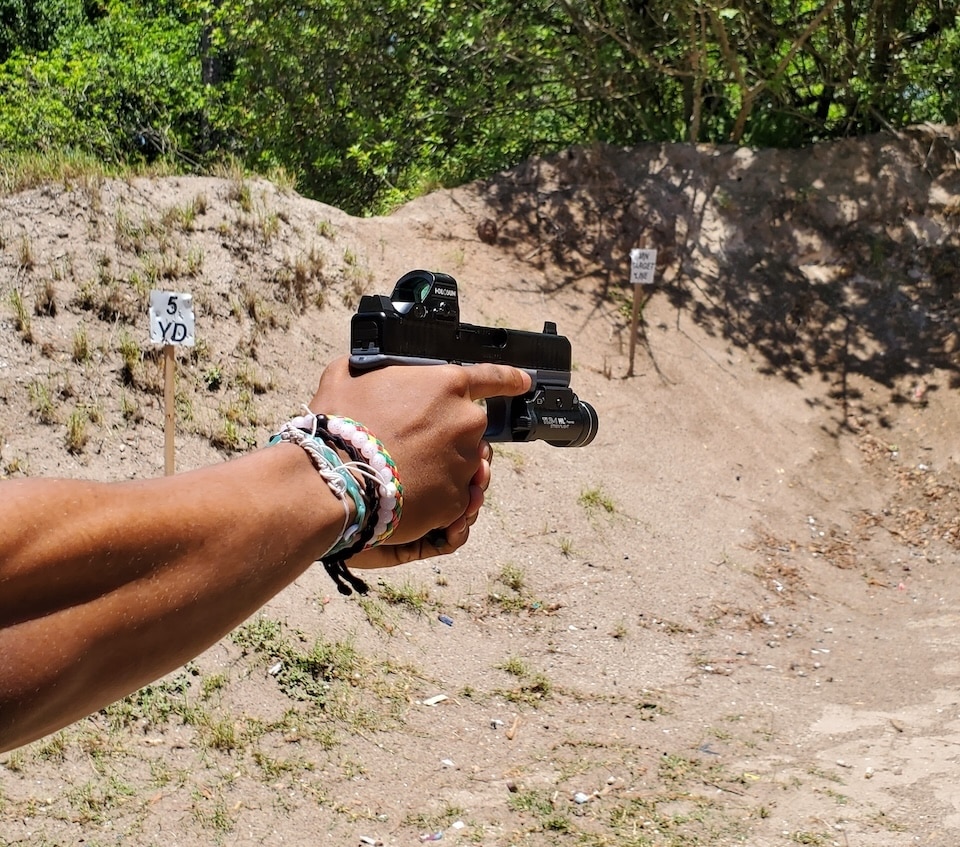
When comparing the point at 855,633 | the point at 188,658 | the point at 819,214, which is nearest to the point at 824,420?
the point at 819,214

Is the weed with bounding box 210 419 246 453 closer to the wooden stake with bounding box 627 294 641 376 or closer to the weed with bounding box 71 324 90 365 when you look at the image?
the weed with bounding box 71 324 90 365

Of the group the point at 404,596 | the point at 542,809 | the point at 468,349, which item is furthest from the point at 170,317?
the point at 468,349

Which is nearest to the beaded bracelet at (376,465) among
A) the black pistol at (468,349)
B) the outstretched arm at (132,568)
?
the outstretched arm at (132,568)

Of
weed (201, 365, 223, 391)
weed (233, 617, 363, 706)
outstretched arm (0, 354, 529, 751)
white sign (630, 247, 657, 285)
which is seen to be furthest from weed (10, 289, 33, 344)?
outstretched arm (0, 354, 529, 751)

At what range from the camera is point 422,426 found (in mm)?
1730

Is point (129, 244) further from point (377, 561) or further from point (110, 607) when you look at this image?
point (110, 607)

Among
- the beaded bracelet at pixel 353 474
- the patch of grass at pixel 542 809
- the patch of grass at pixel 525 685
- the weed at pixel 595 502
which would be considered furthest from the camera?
the weed at pixel 595 502

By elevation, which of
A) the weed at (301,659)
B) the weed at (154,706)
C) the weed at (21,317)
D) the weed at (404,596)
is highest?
the weed at (21,317)

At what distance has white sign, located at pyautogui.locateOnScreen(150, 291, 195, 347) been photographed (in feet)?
20.0

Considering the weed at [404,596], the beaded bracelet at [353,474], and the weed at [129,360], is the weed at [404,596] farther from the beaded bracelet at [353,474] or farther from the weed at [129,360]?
the beaded bracelet at [353,474]

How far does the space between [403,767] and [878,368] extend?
8.39 meters

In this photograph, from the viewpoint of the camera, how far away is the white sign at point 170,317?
240 inches

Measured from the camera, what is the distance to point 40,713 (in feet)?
3.76

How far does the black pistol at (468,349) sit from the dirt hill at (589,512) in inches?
102
